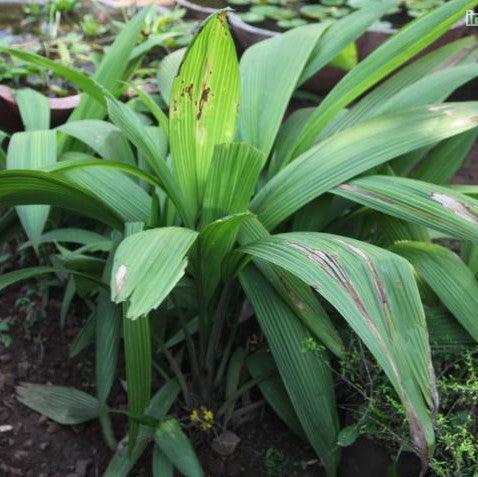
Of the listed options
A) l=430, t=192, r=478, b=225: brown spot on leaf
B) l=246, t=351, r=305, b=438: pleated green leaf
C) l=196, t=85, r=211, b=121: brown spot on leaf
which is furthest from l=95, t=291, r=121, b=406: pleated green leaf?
l=430, t=192, r=478, b=225: brown spot on leaf

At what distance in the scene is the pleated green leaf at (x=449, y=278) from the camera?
5.08ft

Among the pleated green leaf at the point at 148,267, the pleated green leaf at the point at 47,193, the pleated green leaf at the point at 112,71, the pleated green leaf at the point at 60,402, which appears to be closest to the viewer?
the pleated green leaf at the point at 148,267

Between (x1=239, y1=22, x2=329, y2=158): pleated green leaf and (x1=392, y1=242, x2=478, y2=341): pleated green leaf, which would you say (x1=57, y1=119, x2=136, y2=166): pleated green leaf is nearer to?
(x1=239, y1=22, x2=329, y2=158): pleated green leaf

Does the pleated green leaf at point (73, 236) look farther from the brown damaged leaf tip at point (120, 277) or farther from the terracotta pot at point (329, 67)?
the terracotta pot at point (329, 67)

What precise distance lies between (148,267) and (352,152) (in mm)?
618

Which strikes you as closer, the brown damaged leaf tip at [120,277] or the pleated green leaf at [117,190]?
the brown damaged leaf tip at [120,277]

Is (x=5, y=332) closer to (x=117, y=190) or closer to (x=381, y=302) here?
(x=117, y=190)

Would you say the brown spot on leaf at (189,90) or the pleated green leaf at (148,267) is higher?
the brown spot on leaf at (189,90)

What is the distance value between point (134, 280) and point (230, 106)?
0.49m

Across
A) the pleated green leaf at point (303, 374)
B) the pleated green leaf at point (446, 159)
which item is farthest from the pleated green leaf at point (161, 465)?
the pleated green leaf at point (446, 159)

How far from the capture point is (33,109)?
219 centimetres

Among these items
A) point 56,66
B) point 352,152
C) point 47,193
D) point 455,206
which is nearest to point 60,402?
point 47,193

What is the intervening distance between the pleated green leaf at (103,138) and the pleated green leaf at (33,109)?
21 cm

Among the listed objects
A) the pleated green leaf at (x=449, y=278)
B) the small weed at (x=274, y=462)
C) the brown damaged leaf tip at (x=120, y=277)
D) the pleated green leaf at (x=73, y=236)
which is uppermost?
the brown damaged leaf tip at (x=120, y=277)
